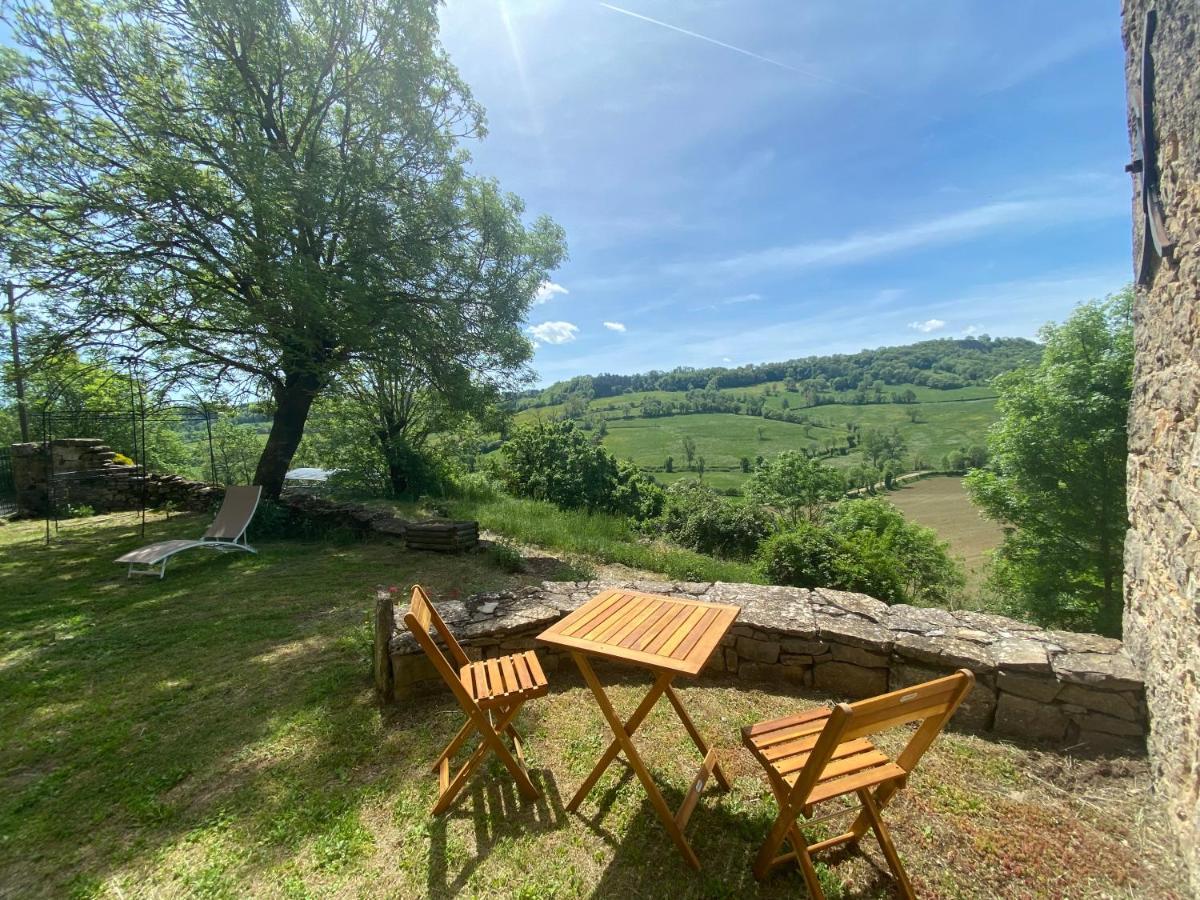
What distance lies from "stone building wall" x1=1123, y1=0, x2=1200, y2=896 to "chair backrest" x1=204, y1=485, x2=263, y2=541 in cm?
896

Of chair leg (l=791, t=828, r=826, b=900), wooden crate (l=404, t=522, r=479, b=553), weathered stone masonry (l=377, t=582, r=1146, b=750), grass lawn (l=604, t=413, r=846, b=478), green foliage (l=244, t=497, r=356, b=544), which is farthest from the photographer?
grass lawn (l=604, t=413, r=846, b=478)

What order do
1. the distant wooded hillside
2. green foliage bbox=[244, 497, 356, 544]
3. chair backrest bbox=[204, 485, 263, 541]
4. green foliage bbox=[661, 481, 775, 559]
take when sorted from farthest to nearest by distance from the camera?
1. the distant wooded hillside
2. green foliage bbox=[661, 481, 775, 559]
3. green foliage bbox=[244, 497, 356, 544]
4. chair backrest bbox=[204, 485, 263, 541]

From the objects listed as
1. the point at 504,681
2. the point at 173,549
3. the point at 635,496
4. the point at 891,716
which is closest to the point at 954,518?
the point at 635,496

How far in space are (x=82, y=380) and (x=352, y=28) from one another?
7720mm

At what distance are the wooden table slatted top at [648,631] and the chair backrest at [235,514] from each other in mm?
6551

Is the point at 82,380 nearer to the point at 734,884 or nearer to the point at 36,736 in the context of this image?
the point at 36,736

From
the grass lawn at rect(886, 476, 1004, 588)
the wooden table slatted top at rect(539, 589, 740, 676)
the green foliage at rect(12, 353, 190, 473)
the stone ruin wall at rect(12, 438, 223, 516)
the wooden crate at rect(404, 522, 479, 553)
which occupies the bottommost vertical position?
the grass lawn at rect(886, 476, 1004, 588)

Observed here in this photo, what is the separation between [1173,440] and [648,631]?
9.00 ft

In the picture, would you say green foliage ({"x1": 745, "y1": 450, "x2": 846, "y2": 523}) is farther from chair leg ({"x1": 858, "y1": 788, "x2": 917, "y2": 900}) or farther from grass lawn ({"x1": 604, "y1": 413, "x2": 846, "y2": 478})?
grass lawn ({"x1": 604, "y1": 413, "x2": 846, "y2": 478})

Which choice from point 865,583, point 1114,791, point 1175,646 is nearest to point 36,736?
point 1114,791

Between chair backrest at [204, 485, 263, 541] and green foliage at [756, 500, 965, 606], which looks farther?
chair backrest at [204, 485, 263, 541]

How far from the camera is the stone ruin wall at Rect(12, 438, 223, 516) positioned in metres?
9.43

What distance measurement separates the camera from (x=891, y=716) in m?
1.59

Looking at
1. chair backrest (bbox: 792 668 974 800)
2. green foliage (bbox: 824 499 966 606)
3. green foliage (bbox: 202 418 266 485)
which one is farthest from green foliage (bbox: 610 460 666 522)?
green foliage (bbox: 202 418 266 485)
